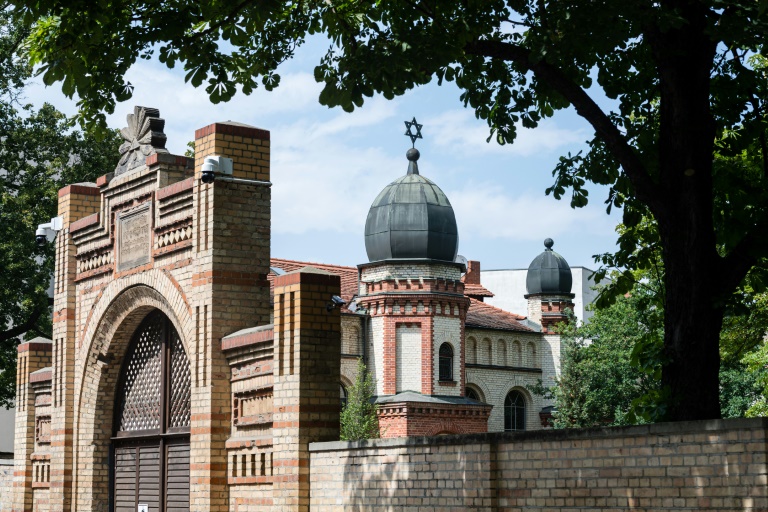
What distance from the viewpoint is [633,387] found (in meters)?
46.8

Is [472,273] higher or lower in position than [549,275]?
higher

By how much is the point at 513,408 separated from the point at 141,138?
4290cm

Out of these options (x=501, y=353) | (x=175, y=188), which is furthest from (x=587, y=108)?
(x=501, y=353)

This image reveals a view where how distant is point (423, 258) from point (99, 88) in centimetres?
3844

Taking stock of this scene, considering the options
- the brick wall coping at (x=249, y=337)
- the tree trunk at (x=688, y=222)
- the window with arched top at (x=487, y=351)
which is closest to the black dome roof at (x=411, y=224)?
the window with arched top at (x=487, y=351)

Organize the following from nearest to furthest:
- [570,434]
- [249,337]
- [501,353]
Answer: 1. [570,434]
2. [249,337]
3. [501,353]

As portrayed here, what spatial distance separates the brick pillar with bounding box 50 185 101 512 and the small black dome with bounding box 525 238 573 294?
4344 centimetres

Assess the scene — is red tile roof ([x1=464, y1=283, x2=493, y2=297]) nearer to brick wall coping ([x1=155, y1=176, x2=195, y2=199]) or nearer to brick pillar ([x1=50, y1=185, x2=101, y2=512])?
brick pillar ([x1=50, y1=185, x2=101, y2=512])

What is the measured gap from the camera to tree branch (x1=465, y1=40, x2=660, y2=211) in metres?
11.3

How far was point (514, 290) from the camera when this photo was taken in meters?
70.3

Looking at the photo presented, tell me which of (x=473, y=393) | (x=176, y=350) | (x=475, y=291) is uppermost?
(x=475, y=291)

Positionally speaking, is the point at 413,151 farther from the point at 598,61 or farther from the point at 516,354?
the point at 598,61

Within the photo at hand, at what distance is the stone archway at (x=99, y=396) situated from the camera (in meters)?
18.2

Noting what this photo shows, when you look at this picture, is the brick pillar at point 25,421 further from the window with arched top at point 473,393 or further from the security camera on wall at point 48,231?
the window with arched top at point 473,393
